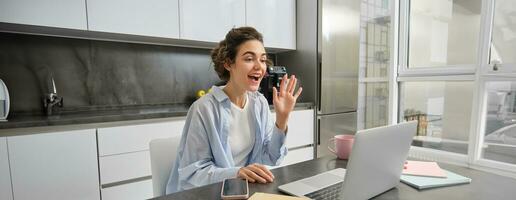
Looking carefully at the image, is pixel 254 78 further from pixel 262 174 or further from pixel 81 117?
pixel 81 117

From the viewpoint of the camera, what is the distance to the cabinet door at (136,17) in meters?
1.72

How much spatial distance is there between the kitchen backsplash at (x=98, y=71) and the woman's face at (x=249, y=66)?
4.53 ft

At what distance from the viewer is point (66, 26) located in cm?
163

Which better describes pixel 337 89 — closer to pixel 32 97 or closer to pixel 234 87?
pixel 234 87

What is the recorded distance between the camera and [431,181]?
784 mm

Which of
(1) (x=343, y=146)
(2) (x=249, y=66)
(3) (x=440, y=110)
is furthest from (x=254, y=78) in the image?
(3) (x=440, y=110)

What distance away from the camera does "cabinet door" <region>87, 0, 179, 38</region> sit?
1.72m

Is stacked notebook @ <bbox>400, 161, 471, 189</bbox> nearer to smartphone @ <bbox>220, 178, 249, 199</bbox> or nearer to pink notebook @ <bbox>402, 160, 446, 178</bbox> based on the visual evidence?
pink notebook @ <bbox>402, 160, 446, 178</bbox>

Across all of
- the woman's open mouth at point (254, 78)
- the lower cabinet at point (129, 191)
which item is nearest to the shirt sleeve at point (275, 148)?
the woman's open mouth at point (254, 78)

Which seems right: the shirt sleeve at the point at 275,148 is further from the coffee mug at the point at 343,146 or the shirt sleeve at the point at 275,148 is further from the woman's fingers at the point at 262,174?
the woman's fingers at the point at 262,174

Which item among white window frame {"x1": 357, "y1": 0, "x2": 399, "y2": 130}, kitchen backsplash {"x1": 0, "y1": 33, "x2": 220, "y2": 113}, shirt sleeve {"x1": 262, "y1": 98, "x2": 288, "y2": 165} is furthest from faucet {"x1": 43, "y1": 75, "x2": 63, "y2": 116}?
white window frame {"x1": 357, "y1": 0, "x2": 399, "y2": 130}

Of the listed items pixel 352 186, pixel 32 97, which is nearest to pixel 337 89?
pixel 352 186

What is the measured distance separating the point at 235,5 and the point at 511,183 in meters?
2.02

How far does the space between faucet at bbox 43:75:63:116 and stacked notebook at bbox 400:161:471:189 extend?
197 cm
